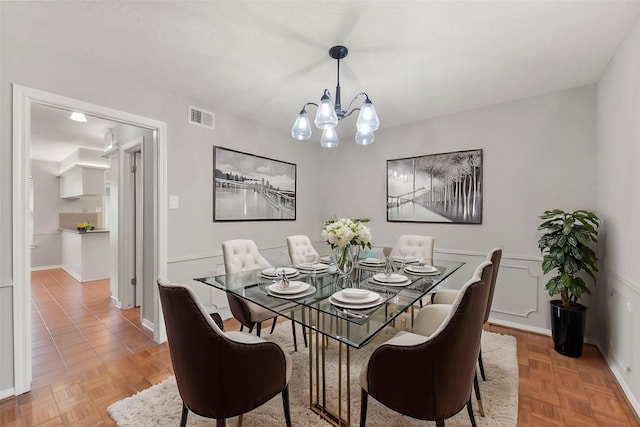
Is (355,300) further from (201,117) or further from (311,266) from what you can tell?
(201,117)

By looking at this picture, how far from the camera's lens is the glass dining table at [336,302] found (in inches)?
53.1

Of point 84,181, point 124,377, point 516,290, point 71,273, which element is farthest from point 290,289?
point 71,273

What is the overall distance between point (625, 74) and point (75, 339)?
520 cm

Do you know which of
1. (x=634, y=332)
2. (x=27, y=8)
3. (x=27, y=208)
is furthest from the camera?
(x=27, y=208)

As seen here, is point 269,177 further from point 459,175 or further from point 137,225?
point 459,175

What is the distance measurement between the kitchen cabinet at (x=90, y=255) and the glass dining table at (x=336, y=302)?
4395mm

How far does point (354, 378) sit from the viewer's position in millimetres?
2064

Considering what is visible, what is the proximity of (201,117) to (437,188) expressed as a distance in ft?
9.53

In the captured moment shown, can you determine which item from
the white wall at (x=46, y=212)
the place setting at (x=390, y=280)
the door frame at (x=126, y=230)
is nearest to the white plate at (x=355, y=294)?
the place setting at (x=390, y=280)

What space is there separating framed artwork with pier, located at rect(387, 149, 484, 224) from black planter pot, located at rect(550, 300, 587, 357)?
3.78 feet

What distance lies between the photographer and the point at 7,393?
6.19 ft

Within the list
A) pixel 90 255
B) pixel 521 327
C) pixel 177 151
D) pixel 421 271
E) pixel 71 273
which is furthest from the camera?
pixel 71 273

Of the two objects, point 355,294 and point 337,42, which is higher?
point 337,42

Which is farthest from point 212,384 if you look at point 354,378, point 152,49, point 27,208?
point 152,49
